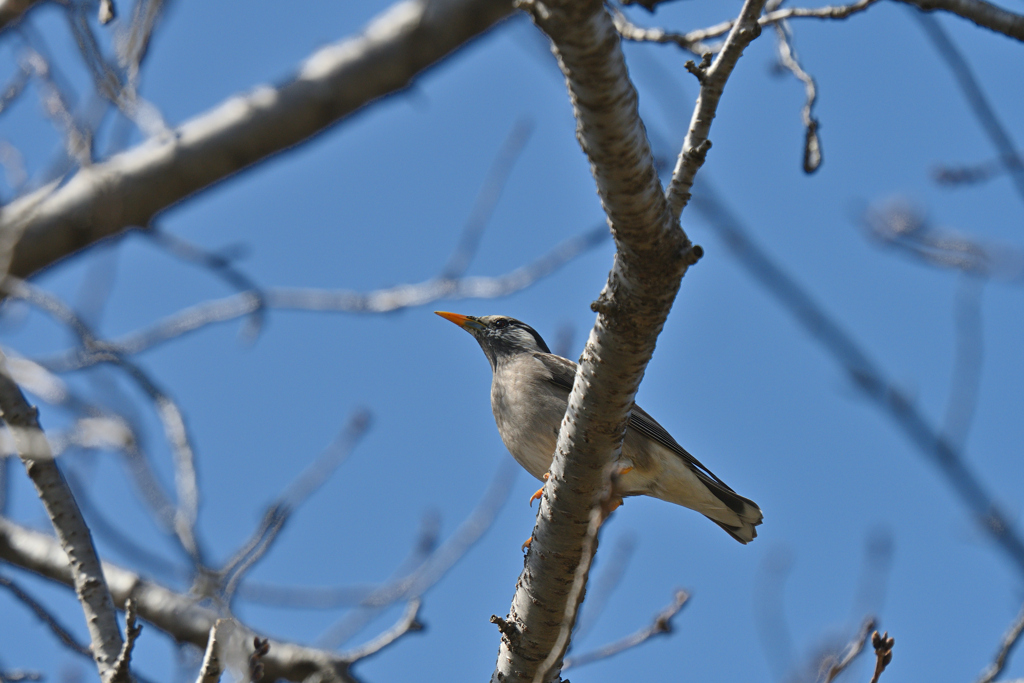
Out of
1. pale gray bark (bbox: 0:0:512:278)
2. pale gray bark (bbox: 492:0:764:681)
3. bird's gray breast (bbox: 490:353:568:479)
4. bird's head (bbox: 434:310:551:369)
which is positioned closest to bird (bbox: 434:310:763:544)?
bird's gray breast (bbox: 490:353:568:479)

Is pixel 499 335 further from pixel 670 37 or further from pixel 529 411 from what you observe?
pixel 670 37

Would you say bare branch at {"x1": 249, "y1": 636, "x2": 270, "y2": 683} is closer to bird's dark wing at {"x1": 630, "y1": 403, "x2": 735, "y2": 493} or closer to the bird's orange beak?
bird's dark wing at {"x1": 630, "y1": 403, "x2": 735, "y2": 493}

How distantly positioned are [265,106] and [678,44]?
2.10 meters

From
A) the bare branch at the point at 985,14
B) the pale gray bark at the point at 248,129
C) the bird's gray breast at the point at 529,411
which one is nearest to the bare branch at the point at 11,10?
the pale gray bark at the point at 248,129

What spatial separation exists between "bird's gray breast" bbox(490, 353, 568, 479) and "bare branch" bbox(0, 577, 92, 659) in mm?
2589

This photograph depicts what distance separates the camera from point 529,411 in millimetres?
5027

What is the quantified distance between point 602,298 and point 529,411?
260 centimetres

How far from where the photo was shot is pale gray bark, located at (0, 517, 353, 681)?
4.65m

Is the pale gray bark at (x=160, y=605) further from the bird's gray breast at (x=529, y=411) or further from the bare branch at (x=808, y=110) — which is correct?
the bare branch at (x=808, y=110)

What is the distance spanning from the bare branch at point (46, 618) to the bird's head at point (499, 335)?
349 centimetres

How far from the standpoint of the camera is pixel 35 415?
2842 millimetres

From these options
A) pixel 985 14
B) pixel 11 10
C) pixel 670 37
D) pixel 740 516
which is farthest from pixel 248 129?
pixel 740 516

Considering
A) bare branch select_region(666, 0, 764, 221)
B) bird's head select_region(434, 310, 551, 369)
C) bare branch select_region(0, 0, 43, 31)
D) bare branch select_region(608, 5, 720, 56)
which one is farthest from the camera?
bird's head select_region(434, 310, 551, 369)

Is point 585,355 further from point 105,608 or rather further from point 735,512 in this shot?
point 735,512
